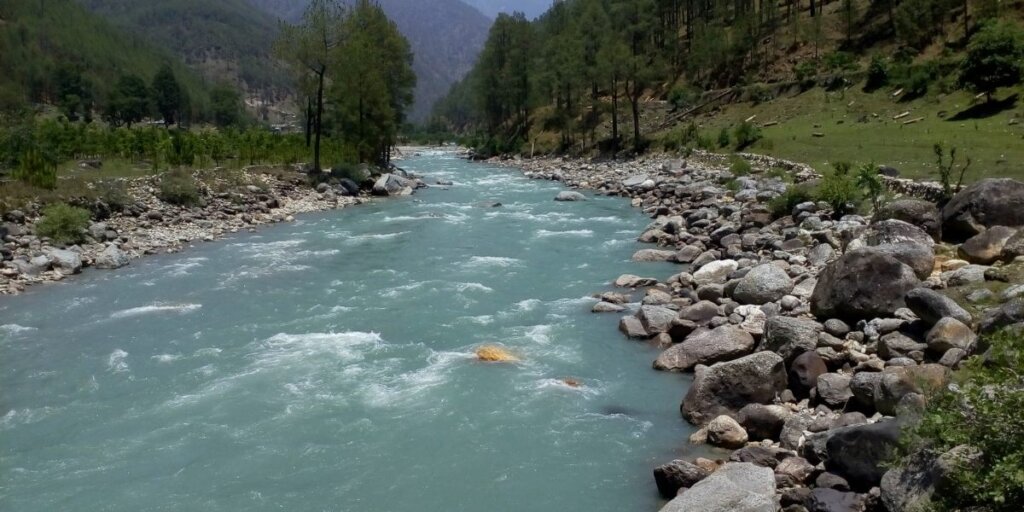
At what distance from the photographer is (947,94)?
38.6 m

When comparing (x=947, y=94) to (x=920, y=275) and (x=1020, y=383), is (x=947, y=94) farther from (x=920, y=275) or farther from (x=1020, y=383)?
(x=1020, y=383)

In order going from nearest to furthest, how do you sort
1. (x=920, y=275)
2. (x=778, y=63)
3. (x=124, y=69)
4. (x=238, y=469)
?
(x=238, y=469) < (x=920, y=275) < (x=778, y=63) < (x=124, y=69)

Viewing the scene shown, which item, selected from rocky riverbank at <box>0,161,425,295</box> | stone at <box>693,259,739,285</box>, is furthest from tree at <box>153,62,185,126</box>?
stone at <box>693,259,739,285</box>

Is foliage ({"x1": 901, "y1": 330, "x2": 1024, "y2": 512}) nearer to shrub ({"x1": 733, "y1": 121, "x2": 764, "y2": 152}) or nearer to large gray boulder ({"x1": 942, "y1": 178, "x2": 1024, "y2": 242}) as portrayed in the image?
large gray boulder ({"x1": 942, "y1": 178, "x2": 1024, "y2": 242})

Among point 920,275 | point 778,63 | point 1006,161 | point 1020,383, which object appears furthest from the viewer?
point 778,63

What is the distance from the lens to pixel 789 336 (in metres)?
12.6

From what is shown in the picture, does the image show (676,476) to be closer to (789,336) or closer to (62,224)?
(789,336)

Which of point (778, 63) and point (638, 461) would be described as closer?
point (638, 461)

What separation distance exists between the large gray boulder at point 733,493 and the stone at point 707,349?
4.72m

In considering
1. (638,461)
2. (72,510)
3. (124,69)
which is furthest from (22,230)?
(124,69)

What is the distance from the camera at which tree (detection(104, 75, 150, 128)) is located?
339 feet

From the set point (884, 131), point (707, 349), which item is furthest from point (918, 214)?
point (884, 131)

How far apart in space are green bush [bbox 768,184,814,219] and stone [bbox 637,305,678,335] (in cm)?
974

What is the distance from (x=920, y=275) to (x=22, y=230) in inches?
1023
